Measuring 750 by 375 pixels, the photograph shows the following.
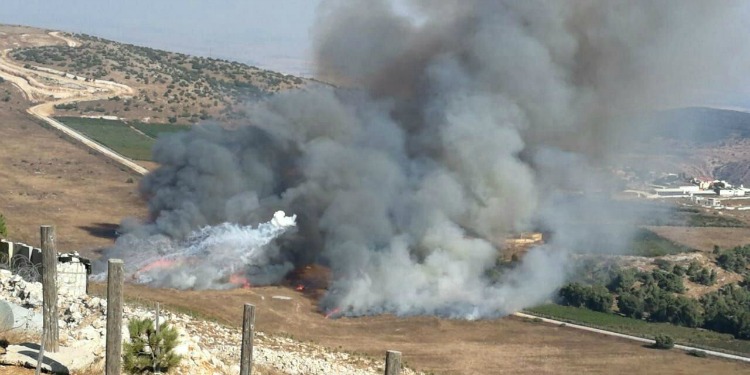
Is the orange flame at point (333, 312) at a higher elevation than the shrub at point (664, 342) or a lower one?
higher

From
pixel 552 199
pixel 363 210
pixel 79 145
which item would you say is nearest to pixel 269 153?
pixel 363 210

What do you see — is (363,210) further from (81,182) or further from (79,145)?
(79,145)

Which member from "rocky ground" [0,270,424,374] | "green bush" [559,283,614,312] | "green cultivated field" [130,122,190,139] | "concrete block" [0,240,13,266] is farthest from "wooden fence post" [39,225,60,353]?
"green cultivated field" [130,122,190,139]

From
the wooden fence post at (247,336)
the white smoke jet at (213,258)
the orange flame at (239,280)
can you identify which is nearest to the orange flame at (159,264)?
the white smoke jet at (213,258)

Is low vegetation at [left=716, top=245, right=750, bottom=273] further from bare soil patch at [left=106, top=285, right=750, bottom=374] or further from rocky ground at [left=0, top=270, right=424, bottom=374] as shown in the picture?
rocky ground at [left=0, top=270, right=424, bottom=374]

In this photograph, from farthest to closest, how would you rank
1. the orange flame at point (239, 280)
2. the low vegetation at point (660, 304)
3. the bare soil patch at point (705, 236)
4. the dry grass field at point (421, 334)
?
the bare soil patch at point (705, 236) < the orange flame at point (239, 280) < the low vegetation at point (660, 304) < the dry grass field at point (421, 334)

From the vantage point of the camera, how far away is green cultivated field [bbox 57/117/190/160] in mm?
69062

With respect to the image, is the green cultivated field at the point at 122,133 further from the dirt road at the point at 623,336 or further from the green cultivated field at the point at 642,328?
the dirt road at the point at 623,336

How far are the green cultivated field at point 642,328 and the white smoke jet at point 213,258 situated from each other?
10697 millimetres

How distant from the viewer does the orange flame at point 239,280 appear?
3759cm

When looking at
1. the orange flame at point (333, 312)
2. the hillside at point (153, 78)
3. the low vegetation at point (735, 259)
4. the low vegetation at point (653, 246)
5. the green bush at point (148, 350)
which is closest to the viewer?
the green bush at point (148, 350)

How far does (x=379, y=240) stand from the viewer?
3909 cm

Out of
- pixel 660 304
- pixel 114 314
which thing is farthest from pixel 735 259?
pixel 114 314

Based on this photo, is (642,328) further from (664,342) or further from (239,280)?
(239,280)
